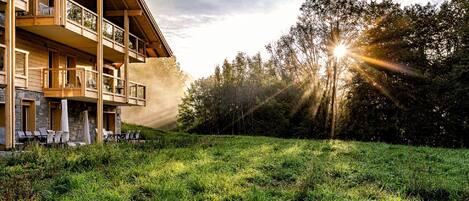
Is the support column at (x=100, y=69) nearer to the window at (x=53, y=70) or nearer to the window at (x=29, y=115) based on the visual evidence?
the window at (x=53, y=70)

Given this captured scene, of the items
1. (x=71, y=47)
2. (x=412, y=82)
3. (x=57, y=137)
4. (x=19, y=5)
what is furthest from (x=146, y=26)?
(x=412, y=82)

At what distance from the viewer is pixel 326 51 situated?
113ft

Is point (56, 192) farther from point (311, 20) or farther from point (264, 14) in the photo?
point (311, 20)

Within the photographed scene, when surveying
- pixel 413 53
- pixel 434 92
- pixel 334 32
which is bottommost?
pixel 434 92

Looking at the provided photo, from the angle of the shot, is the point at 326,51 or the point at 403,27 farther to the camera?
the point at 326,51

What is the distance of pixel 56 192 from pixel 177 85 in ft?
206

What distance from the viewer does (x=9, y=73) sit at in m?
14.5

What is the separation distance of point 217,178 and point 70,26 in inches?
484

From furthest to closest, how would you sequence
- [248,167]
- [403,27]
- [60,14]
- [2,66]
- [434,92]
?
[403,27]
[434,92]
[60,14]
[2,66]
[248,167]

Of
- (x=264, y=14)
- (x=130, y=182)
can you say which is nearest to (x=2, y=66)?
(x=130, y=182)

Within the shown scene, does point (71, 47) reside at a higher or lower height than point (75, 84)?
higher

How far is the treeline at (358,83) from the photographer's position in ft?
90.0

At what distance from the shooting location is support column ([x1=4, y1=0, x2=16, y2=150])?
47.4 ft

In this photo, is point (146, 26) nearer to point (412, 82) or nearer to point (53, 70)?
point (53, 70)
